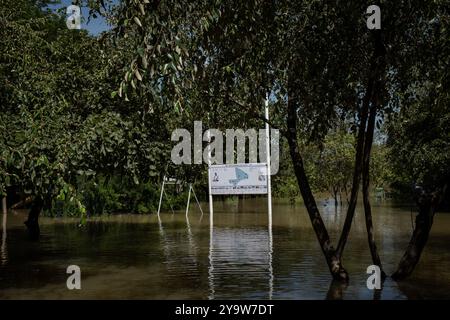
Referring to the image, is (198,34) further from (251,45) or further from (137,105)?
(137,105)

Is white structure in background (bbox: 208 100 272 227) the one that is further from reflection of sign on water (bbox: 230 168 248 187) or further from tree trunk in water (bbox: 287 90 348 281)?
tree trunk in water (bbox: 287 90 348 281)

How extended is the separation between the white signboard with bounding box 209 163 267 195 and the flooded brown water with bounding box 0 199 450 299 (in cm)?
592

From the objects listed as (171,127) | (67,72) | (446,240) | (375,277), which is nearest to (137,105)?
(67,72)

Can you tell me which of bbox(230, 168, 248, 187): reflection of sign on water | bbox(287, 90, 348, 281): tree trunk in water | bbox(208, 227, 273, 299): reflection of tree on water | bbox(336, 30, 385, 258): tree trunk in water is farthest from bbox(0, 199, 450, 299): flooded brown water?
bbox(230, 168, 248, 187): reflection of sign on water

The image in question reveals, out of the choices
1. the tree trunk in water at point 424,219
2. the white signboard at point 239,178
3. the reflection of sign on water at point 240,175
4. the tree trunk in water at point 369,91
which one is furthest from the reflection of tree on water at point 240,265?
the reflection of sign on water at point 240,175

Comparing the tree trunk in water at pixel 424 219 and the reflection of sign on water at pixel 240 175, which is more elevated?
the reflection of sign on water at pixel 240 175

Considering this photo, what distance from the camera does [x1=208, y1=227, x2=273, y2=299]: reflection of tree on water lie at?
11641 mm

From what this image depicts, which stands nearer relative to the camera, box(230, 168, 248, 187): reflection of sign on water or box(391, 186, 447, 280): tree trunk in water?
box(391, 186, 447, 280): tree trunk in water

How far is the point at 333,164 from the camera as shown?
43.3 meters

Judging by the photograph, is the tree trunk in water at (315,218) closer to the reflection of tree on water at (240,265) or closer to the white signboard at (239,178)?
the reflection of tree on water at (240,265)

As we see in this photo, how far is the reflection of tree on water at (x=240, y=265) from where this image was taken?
1164cm

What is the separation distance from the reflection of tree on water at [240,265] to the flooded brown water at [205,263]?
0.06 feet

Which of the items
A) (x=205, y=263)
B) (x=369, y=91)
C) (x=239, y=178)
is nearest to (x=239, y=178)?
(x=239, y=178)

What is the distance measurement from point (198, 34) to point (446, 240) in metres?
12.9
